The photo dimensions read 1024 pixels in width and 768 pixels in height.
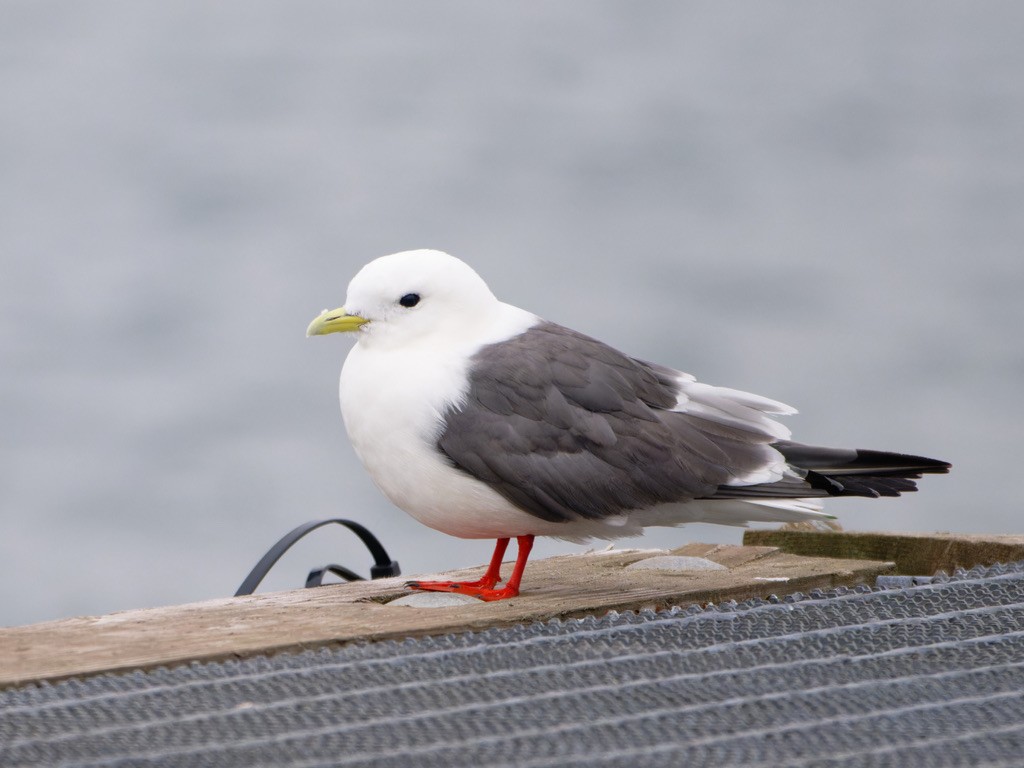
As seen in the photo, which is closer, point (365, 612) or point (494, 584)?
point (365, 612)

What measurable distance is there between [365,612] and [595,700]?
91cm

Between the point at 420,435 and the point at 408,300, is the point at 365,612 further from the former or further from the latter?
the point at 408,300

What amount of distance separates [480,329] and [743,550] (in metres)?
1.02

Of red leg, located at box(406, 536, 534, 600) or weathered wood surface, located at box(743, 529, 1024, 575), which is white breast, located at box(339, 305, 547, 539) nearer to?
red leg, located at box(406, 536, 534, 600)

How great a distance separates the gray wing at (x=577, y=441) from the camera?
3.47 m

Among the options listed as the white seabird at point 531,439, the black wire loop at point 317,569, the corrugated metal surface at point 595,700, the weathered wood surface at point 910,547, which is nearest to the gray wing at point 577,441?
the white seabird at point 531,439

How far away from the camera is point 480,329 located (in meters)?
3.75

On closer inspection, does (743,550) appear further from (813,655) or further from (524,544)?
(813,655)

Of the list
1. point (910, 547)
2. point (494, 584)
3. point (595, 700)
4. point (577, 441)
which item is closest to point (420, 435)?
point (577, 441)

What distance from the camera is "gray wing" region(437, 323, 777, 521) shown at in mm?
3467

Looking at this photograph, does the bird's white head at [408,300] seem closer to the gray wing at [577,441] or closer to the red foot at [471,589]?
the gray wing at [577,441]

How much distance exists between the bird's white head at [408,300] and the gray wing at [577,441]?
16 centimetres

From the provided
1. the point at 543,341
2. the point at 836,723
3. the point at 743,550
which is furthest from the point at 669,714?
the point at 743,550

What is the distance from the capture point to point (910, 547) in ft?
13.2
